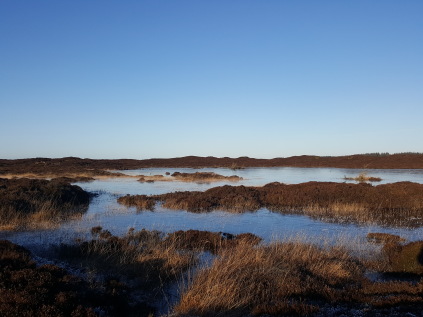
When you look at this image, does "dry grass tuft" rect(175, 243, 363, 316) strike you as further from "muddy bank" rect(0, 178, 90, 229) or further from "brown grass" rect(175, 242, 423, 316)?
"muddy bank" rect(0, 178, 90, 229)

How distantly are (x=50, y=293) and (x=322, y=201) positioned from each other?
1617 centimetres

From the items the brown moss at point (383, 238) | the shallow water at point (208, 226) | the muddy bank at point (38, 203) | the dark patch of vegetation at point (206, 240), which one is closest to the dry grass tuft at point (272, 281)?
the dark patch of vegetation at point (206, 240)

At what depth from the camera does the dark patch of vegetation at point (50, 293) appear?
4.89 meters

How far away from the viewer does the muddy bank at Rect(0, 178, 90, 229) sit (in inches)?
527

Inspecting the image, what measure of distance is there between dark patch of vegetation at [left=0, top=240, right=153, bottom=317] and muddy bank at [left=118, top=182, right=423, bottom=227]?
11.2 meters

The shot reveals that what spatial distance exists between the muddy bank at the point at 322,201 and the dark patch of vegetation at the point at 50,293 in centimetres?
1123

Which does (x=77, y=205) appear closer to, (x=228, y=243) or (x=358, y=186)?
(x=228, y=243)

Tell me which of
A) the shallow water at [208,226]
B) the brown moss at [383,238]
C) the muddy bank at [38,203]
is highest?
the muddy bank at [38,203]

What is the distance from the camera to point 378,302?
5883 millimetres

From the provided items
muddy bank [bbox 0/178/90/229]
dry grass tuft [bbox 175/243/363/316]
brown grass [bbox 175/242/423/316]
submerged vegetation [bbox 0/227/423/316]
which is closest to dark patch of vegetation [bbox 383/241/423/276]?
submerged vegetation [bbox 0/227/423/316]

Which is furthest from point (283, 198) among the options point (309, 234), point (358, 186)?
point (309, 234)

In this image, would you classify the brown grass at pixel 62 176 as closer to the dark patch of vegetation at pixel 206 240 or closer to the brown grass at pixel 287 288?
the dark patch of vegetation at pixel 206 240

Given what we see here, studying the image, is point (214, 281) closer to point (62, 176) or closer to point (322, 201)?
point (322, 201)

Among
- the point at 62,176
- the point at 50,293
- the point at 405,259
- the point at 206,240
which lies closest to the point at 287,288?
the point at 405,259
